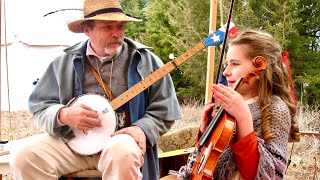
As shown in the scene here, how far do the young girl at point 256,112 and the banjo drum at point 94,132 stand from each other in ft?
1.89

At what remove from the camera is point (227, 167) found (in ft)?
6.64

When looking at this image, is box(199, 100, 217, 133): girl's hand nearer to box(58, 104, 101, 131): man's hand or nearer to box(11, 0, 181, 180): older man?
box(11, 0, 181, 180): older man

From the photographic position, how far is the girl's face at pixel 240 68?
2.05 meters

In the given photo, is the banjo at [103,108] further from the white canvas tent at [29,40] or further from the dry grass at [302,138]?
the white canvas tent at [29,40]

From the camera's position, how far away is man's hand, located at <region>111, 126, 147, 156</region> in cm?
239

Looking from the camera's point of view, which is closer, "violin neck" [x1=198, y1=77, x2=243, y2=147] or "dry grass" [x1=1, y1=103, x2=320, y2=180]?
"violin neck" [x1=198, y1=77, x2=243, y2=147]

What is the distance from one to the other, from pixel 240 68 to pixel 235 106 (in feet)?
0.86

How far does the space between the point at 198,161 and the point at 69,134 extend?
2.85ft

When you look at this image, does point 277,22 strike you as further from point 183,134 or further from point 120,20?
point 120,20

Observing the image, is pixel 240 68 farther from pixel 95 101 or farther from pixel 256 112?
pixel 95 101

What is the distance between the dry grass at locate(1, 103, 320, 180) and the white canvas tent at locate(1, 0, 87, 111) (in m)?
0.77

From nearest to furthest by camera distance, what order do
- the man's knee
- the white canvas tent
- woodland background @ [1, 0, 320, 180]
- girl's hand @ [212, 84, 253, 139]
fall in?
girl's hand @ [212, 84, 253, 139], the man's knee, woodland background @ [1, 0, 320, 180], the white canvas tent

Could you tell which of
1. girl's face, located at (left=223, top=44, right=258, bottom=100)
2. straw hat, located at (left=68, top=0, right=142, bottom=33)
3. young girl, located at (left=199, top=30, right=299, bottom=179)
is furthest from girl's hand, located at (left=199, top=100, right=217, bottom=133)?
straw hat, located at (left=68, top=0, right=142, bottom=33)

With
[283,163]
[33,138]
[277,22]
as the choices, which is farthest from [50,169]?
[277,22]
